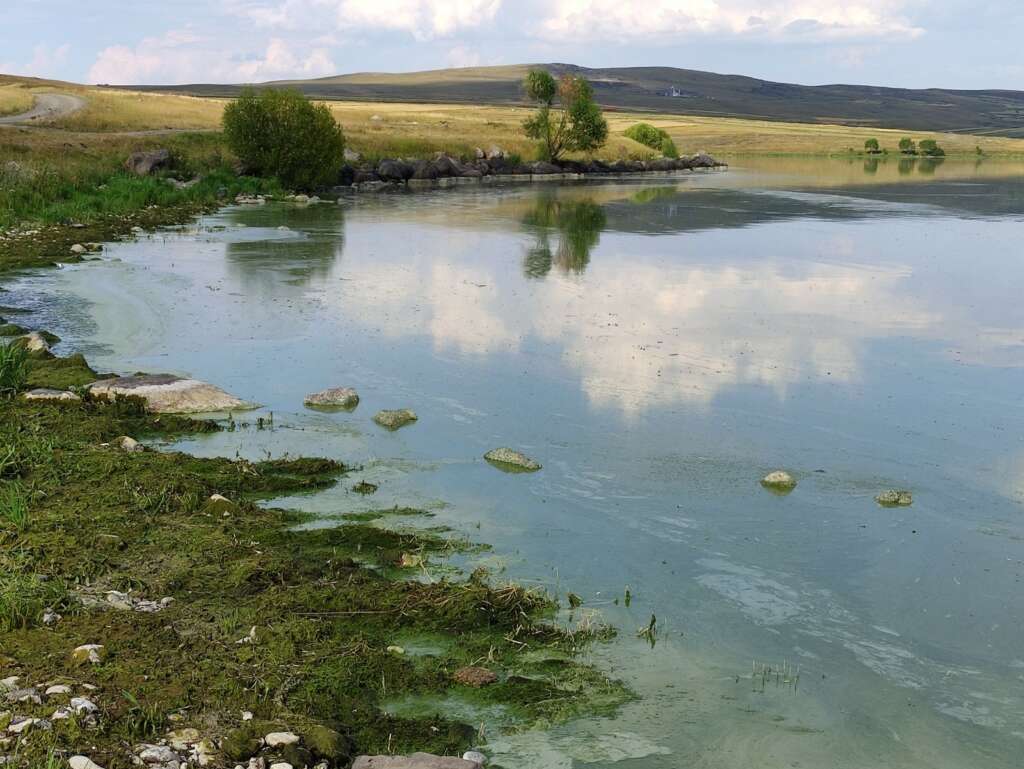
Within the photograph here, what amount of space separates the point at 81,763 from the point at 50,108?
180 ft

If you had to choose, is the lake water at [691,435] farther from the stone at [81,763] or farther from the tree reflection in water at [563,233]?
the stone at [81,763]

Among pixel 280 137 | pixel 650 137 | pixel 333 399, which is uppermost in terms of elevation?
pixel 650 137

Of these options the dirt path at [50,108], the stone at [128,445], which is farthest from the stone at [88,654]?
the dirt path at [50,108]

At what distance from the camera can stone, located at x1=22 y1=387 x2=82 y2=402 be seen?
11.2 m

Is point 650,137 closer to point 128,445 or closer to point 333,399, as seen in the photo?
point 333,399

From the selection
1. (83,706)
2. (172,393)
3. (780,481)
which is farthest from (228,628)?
(172,393)

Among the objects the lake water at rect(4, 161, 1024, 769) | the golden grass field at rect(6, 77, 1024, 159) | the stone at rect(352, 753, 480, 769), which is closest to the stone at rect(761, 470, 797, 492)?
the lake water at rect(4, 161, 1024, 769)

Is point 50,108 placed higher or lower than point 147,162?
higher

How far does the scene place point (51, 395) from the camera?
A: 11273 mm

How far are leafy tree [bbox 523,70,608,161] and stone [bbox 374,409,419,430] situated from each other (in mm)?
56713

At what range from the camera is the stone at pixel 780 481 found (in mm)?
9977

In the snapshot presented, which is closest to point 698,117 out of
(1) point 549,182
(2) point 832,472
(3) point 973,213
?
(1) point 549,182

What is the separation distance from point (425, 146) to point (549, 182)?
23.1 ft

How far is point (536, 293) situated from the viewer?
67.0 ft
